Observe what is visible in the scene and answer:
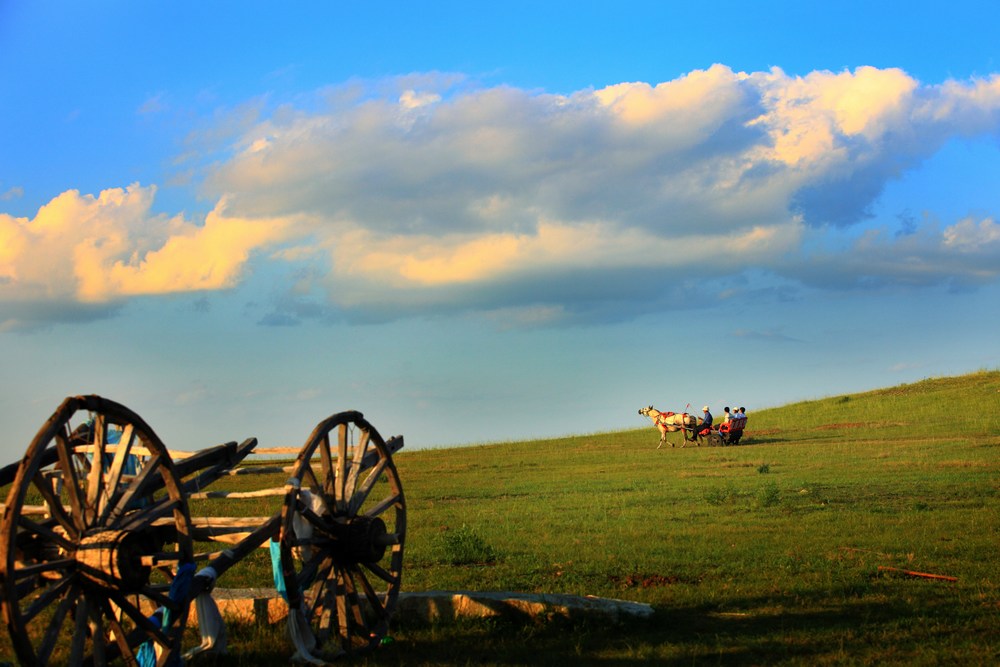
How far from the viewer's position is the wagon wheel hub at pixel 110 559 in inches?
282

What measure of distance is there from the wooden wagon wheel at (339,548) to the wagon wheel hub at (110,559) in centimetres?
136

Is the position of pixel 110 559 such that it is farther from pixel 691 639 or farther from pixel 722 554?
pixel 722 554

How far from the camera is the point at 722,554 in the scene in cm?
1394

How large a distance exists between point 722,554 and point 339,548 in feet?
22.5

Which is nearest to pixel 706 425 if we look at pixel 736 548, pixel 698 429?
pixel 698 429

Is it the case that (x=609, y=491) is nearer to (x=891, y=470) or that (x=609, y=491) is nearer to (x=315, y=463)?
(x=891, y=470)

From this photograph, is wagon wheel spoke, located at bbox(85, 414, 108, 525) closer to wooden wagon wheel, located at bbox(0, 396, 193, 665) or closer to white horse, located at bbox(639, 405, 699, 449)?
wooden wagon wheel, located at bbox(0, 396, 193, 665)

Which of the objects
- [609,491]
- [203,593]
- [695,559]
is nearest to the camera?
[203,593]

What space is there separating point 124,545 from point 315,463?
2362mm

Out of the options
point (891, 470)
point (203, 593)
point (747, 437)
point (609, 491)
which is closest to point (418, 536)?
point (609, 491)

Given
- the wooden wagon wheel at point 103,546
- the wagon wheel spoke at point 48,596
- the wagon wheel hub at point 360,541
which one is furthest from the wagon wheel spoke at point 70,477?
the wagon wheel hub at point 360,541

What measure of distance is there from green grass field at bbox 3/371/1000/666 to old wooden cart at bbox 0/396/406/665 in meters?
0.78

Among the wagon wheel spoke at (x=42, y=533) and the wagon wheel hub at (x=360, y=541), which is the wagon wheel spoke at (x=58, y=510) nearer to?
the wagon wheel spoke at (x=42, y=533)

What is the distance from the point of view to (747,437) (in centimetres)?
3969
